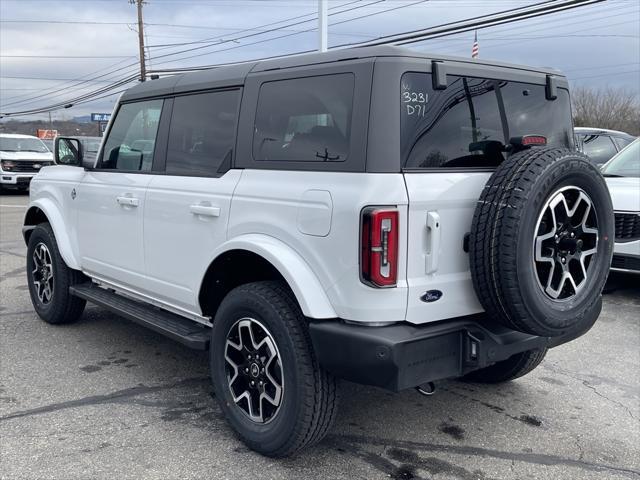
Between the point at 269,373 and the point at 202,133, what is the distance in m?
1.52

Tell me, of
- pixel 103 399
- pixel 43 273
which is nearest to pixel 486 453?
pixel 103 399

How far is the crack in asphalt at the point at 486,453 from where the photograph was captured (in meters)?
3.28

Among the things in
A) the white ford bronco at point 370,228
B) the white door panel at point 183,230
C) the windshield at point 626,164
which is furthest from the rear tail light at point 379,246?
the windshield at point 626,164

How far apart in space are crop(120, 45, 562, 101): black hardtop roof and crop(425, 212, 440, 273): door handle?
757mm

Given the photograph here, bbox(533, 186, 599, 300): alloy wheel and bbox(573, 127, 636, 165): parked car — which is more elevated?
bbox(573, 127, 636, 165): parked car

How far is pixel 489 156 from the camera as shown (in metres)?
3.30

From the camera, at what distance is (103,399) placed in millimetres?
4059

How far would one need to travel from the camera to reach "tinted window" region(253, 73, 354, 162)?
10.0 ft

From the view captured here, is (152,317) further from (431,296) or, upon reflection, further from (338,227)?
(431,296)

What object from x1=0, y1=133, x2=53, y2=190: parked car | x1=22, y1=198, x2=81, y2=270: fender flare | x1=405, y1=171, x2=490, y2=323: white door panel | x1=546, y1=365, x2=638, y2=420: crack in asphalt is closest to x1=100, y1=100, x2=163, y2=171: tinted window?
x1=22, y1=198, x2=81, y2=270: fender flare

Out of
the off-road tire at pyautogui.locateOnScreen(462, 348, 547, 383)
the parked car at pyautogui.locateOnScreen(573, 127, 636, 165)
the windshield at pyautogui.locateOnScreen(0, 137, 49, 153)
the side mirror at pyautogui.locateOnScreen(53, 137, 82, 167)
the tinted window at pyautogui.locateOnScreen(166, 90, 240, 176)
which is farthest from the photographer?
the windshield at pyautogui.locateOnScreen(0, 137, 49, 153)

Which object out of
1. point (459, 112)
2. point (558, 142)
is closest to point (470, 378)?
point (558, 142)

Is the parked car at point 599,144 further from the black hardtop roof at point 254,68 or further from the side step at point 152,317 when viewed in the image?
the side step at point 152,317

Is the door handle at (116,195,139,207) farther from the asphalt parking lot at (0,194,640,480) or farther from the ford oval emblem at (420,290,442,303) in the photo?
the ford oval emblem at (420,290,442,303)
